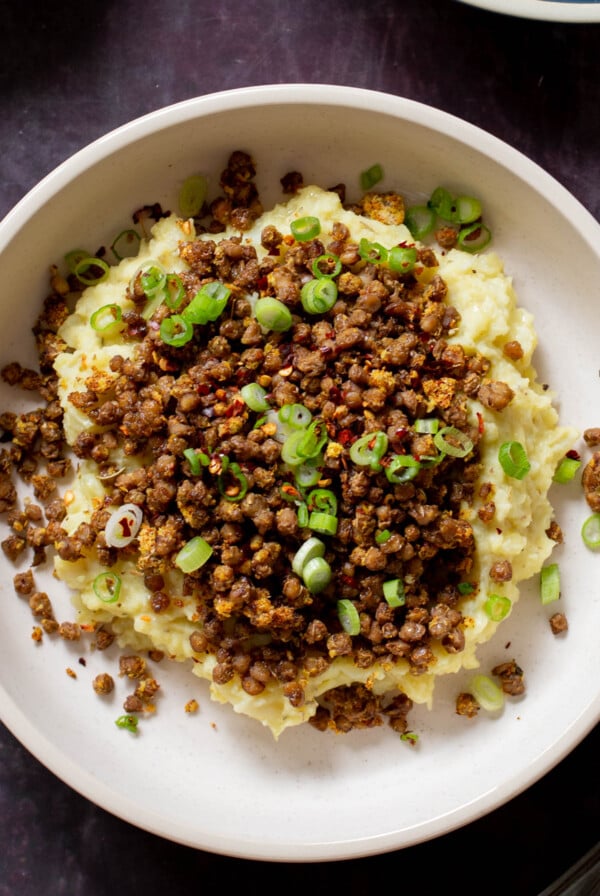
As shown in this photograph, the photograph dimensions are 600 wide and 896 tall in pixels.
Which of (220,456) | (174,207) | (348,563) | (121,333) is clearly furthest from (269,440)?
(174,207)

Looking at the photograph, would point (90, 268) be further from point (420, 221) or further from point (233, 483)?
point (420, 221)

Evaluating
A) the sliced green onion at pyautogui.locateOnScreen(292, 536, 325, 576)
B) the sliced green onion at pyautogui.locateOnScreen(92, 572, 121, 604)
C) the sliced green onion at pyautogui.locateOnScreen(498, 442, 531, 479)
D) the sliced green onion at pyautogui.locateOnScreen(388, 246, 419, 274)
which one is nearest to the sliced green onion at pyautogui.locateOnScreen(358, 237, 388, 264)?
the sliced green onion at pyautogui.locateOnScreen(388, 246, 419, 274)

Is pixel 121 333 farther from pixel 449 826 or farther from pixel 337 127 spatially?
pixel 449 826

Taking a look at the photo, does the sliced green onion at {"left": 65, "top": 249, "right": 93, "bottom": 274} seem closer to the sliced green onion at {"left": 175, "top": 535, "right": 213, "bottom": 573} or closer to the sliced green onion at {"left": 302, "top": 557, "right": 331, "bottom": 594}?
the sliced green onion at {"left": 175, "top": 535, "right": 213, "bottom": 573}

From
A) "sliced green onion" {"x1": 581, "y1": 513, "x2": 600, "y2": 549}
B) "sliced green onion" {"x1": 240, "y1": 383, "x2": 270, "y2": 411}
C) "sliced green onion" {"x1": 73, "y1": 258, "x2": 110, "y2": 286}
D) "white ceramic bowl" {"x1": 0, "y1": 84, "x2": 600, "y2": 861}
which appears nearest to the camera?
"sliced green onion" {"x1": 240, "y1": 383, "x2": 270, "y2": 411}

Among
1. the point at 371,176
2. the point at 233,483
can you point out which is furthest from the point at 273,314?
the point at 371,176

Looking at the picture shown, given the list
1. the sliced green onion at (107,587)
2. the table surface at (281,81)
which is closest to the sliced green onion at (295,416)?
the sliced green onion at (107,587)

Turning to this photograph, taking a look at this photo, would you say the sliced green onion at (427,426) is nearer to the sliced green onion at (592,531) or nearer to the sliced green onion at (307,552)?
the sliced green onion at (307,552)
